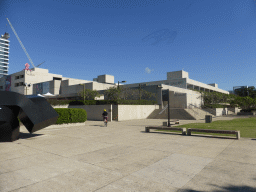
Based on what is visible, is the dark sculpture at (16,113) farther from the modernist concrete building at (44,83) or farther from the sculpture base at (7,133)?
the modernist concrete building at (44,83)

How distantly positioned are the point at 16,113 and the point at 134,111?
20625mm

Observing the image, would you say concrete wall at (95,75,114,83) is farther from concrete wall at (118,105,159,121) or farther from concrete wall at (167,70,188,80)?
concrete wall at (118,105,159,121)

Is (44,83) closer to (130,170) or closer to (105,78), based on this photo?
(105,78)

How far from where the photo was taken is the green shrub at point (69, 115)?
1630 cm

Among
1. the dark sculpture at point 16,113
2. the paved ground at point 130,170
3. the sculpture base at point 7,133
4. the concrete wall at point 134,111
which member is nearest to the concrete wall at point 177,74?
the concrete wall at point 134,111

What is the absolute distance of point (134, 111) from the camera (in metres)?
29.0

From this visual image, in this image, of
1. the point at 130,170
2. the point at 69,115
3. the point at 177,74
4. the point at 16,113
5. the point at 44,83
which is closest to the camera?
the point at 130,170

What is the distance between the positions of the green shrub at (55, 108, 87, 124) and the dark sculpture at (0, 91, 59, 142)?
20.2ft

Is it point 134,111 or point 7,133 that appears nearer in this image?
point 7,133

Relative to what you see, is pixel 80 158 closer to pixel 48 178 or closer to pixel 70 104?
pixel 48 178

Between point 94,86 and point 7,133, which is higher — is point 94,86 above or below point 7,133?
above

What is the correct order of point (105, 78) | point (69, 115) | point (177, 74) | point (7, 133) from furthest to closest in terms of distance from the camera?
point (177, 74) < point (105, 78) < point (69, 115) < point (7, 133)

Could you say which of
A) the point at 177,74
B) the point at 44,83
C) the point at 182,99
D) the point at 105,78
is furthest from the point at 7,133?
the point at 177,74

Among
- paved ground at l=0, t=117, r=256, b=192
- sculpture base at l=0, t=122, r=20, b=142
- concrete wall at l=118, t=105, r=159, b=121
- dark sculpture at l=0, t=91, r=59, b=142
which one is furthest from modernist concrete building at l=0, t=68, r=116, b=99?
paved ground at l=0, t=117, r=256, b=192
